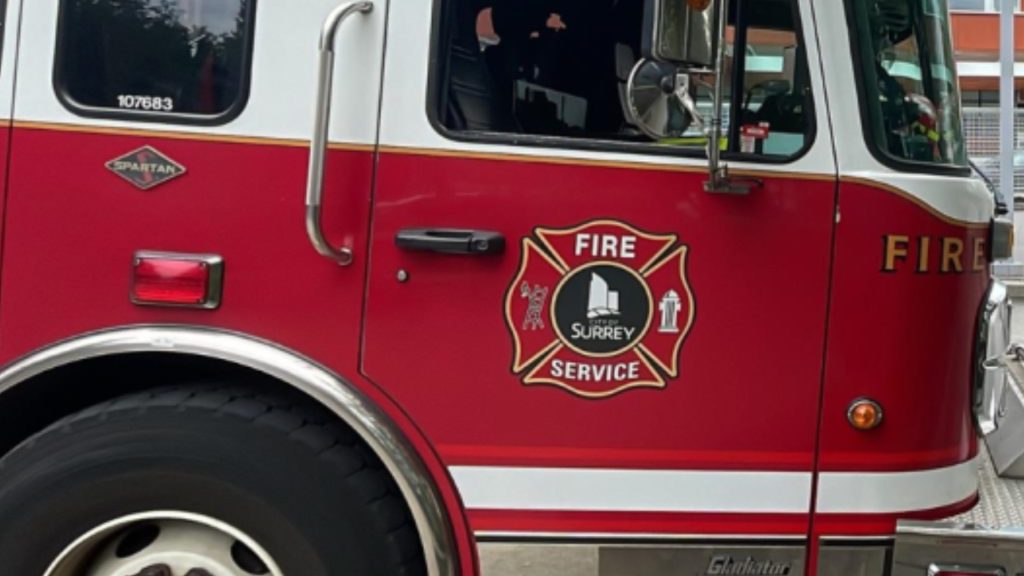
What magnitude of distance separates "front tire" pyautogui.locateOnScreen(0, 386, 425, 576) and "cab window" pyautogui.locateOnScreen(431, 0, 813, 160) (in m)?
0.92

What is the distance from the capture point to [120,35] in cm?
250

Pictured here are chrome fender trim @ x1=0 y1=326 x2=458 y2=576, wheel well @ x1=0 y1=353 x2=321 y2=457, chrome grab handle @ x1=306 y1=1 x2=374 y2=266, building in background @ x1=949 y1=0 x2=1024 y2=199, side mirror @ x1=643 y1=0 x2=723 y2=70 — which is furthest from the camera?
building in background @ x1=949 y1=0 x2=1024 y2=199

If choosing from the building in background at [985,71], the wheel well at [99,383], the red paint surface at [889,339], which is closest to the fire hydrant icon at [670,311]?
the red paint surface at [889,339]

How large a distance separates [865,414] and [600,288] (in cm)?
74

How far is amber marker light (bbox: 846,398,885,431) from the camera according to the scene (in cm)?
244

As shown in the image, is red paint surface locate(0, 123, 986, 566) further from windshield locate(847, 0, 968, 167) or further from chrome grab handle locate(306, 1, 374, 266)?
windshield locate(847, 0, 968, 167)

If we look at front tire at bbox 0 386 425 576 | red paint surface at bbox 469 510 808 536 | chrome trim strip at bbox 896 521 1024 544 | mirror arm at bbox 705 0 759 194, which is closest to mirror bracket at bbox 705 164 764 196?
mirror arm at bbox 705 0 759 194

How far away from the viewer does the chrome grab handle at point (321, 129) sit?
2.31 meters

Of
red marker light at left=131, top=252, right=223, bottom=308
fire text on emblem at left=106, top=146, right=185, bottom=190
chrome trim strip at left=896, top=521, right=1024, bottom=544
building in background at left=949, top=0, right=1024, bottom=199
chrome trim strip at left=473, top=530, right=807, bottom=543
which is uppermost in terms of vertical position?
building in background at left=949, top=0, right=1024, bottom=199

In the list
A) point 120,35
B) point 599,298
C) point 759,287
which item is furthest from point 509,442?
point 120,35

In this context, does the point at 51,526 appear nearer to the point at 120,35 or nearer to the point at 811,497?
the point at 120,35

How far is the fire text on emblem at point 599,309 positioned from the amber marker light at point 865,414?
0.45 m

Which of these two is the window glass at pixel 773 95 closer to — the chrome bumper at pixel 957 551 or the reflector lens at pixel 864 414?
the reflector lens at pixel 864 414

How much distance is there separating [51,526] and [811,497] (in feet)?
6.27
